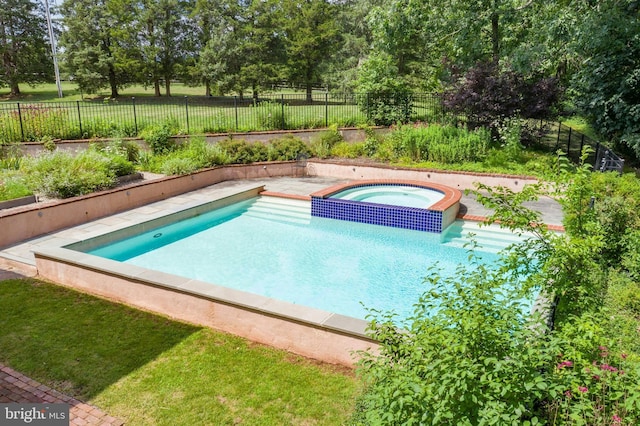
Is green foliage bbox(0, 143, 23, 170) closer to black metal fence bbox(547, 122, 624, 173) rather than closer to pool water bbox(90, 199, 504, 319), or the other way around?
pool water bbox(90, 199, 504, 319)

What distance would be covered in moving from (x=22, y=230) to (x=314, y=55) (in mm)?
27165

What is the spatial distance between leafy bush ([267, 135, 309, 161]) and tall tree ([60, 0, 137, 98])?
23048 millimetres

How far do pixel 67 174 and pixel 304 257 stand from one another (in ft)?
18.6

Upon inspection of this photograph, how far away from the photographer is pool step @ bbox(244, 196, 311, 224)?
36.2 ft

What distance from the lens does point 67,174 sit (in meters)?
9.96

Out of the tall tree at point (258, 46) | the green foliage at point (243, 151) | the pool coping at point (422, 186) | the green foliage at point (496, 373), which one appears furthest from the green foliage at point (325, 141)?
the tall tree at point (258, 46)

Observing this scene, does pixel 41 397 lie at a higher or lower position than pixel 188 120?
lower

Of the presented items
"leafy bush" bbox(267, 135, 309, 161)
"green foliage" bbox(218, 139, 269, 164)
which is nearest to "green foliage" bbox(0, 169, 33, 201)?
"green foliage" bbox(218, 139, 269, 164)

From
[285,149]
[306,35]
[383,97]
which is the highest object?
[306,35]

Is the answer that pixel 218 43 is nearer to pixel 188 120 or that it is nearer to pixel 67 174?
pixel 188 120

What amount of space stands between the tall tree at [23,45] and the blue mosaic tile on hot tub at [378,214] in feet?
116

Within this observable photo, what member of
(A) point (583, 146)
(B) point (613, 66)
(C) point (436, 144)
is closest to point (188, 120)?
(C) point (436, 144)

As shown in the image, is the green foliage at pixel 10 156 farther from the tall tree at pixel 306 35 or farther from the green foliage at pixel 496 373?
the tall tree at pixel 306 35

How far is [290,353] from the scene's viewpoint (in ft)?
16.5
